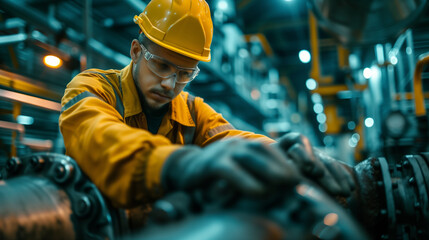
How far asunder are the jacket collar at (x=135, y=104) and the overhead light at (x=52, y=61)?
140cm

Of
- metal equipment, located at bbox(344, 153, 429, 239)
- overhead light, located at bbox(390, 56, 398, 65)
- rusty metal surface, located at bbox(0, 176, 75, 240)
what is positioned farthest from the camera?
overhead light, located at bbox(390, 56, 398, 65)

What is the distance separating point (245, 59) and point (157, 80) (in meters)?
5.86

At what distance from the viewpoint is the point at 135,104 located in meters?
1.53

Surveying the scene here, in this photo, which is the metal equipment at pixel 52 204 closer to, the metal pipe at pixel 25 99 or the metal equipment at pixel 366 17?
the metal pipe at pixel 25 99

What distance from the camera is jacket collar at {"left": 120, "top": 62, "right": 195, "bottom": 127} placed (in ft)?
4.95

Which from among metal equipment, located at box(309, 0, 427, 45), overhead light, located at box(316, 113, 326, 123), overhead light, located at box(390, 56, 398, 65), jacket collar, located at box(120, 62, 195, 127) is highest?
metal equipment, located at box(309, 0, 427, 45)

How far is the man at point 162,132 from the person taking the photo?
0.62 meters

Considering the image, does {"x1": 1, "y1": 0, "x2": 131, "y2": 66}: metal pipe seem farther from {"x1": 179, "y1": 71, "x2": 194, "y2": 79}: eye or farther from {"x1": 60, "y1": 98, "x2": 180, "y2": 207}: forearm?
{"x1": 60, "y1": 98, "x2": 180, "y2": 207}: forearm

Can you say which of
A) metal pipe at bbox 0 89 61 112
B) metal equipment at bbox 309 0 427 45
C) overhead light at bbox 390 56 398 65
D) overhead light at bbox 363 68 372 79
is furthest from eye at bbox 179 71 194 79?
overhead light at bbox 363 68 372 79

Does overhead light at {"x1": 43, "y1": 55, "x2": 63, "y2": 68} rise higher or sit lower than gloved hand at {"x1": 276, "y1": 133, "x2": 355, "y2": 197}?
higher

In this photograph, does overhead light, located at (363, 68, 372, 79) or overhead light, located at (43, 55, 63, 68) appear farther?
overhead light, located at (363, 68, 372, 79)

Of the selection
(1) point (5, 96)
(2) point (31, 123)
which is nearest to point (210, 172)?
(1) point (5, 96)

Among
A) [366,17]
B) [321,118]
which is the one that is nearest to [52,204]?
[366,17]

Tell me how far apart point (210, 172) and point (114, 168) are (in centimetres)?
31
